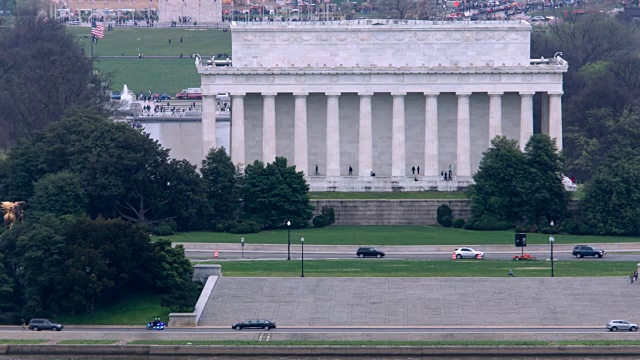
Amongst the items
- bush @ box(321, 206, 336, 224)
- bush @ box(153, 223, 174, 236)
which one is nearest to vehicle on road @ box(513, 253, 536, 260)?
bush @ box(321, 206, 336, 224)

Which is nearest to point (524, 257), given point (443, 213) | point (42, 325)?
point (443, 213)

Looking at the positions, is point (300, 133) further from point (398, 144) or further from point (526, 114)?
point (526, 114)

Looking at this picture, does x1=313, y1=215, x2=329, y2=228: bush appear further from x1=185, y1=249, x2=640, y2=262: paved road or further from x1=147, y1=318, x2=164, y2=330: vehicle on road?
x1=147, y1=318, x2=164, y2=330: vehicle on road

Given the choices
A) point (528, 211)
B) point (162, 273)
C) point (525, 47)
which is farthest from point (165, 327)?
point (525, 47)

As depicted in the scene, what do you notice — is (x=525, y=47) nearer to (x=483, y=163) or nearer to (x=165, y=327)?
(x=483, y=163)

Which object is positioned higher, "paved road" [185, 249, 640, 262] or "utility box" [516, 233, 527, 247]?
"utility box" [516, 233, 527, 247]

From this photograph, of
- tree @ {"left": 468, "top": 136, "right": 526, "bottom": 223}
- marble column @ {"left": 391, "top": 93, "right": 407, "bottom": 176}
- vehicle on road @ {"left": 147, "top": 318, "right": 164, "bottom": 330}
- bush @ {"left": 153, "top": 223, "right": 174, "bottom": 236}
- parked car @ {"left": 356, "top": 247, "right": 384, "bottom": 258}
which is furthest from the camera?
marble column @ {"left": 391, "top": 93, "right": 407, "bottom": 176}
